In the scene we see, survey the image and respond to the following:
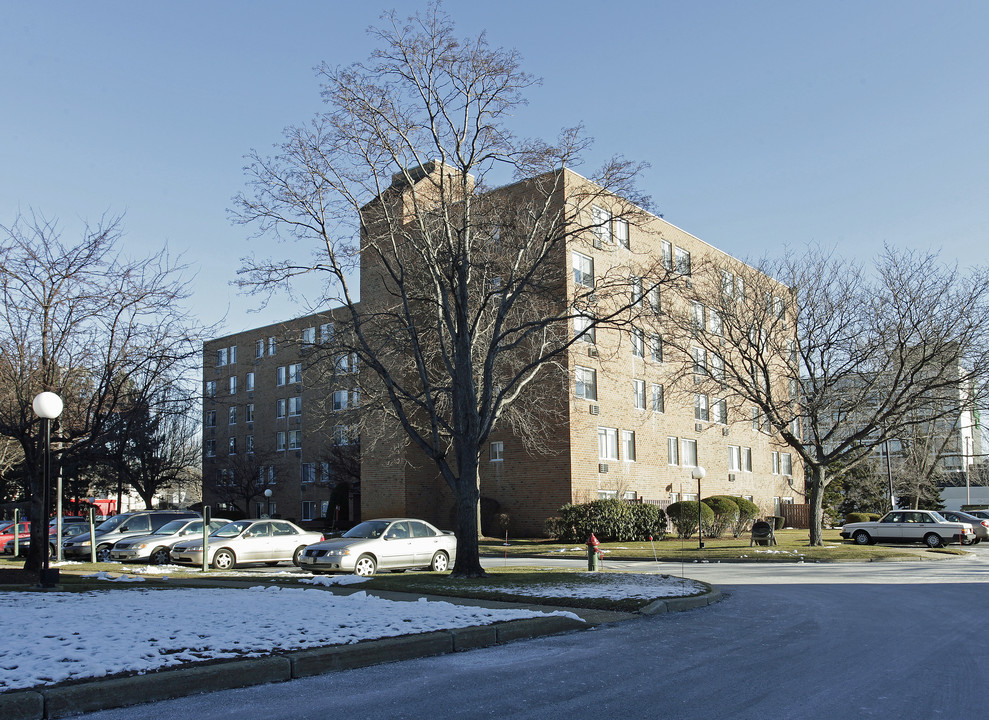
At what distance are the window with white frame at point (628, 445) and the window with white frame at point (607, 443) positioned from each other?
604mm

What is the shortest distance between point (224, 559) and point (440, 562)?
581 cm

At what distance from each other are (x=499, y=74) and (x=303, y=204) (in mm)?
5231

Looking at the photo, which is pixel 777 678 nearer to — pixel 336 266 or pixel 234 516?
pixel 336 266

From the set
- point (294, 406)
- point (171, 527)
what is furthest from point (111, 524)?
point (294, 406)

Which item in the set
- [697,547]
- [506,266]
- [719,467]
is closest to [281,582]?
[506,266]

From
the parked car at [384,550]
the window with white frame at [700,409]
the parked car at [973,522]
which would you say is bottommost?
the parked car at [973,522]

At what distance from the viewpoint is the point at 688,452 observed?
42.9m

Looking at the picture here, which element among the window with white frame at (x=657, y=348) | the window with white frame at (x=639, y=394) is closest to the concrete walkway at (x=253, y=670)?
the window with white frame at (x=657, y=348)

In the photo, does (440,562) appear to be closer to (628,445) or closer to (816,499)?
(816,499)

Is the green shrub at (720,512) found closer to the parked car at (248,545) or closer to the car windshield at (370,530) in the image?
the parked car at (248,545)

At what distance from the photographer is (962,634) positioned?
1064 centimetres

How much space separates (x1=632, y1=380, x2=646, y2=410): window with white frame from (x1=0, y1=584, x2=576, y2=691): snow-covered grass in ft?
88.7

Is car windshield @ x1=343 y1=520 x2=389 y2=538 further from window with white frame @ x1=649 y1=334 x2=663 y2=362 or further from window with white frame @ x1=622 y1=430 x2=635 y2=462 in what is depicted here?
window with white frame @ x1=622 y1=430 x2=635 y2=462

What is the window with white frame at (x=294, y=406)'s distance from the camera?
58.9 m
